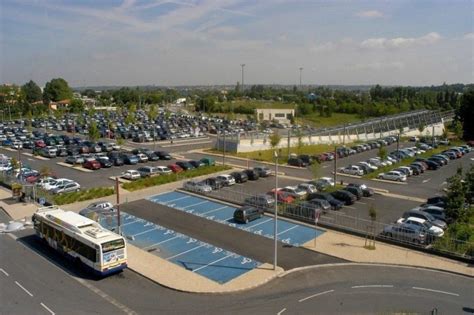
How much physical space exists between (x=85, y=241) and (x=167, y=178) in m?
20.7

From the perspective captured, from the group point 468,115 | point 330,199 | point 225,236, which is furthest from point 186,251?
point 468,115

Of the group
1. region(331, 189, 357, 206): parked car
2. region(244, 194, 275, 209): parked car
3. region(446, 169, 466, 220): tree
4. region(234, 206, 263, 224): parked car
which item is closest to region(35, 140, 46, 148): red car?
region(244, 194, 275, 209): parked car

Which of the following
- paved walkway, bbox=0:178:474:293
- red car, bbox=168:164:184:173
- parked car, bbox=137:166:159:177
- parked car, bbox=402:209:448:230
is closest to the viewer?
paved walkway, bbox=0:178:474:293

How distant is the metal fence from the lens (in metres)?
22.5

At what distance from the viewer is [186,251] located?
2380 centimetres

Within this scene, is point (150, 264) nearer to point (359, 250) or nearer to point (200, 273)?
point (200, 273)

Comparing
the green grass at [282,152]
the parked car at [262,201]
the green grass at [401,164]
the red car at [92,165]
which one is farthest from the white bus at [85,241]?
the green grass at [282,152]

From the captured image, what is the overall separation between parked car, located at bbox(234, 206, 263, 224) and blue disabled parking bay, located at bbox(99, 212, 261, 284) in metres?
4.12

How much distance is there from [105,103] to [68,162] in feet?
334

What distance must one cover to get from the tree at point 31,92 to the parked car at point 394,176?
13699cm

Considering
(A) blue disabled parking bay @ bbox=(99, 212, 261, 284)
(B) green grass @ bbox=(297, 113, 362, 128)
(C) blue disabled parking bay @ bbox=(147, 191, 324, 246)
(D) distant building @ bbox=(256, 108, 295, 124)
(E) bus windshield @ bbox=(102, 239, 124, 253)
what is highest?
(D) distant building @ bbox=(256, 108, 295, 124)

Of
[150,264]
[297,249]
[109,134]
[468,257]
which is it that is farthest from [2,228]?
[109,134]

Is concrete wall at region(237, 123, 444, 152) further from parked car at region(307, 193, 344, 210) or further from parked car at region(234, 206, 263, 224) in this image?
parked car at region(234, 206, 263, 224)

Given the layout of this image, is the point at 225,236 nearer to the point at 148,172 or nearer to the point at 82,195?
the point at 82,195
